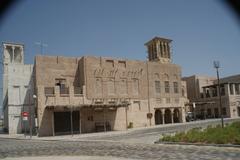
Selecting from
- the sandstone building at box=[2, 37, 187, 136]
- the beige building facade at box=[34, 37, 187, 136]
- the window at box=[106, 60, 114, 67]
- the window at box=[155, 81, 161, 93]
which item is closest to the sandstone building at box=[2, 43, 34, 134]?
the sandstone building at box=[2, 37, 187, 136]

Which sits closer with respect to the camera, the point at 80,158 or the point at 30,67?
the point at 80,158

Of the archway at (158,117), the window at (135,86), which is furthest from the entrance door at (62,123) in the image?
the archway at (158,117)

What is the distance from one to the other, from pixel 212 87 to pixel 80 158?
210 ft

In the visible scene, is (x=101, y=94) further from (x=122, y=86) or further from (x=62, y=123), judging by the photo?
(x=62, y=123)

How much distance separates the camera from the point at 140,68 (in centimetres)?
5206

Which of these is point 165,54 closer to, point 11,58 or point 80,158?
point 11,58

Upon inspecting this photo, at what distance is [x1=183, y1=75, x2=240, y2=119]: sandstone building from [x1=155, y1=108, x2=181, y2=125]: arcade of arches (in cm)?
1219

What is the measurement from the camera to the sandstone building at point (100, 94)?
41.1 m

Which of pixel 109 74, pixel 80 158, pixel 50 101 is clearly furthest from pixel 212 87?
pixel 80 158

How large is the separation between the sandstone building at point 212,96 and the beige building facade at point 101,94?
15.3 metres

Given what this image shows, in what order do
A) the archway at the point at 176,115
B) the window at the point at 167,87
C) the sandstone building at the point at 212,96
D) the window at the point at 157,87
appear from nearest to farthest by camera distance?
the window at the point at 157,87
the window at the point at 167,87
the archway at the point at 176,115
the sandstone building at the point at 212,96

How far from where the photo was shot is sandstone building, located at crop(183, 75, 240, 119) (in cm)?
6738

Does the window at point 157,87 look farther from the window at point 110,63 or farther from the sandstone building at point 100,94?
the window at point 110,63

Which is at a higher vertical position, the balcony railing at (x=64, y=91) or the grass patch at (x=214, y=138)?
the balcony railing at (x=64, y=91)
